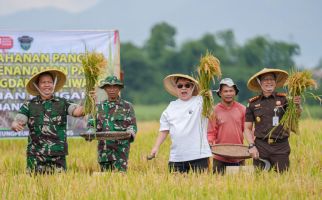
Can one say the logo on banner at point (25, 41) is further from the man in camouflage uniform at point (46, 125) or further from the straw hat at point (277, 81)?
the straw hat at point (277, 81)

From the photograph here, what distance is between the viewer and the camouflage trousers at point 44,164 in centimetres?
861

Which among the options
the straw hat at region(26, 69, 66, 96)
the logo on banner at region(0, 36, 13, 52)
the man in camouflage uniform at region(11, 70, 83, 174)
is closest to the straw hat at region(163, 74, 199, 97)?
the man in camouflage uniform at region(11, 70, 83, 174)

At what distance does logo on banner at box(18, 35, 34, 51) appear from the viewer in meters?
13.7

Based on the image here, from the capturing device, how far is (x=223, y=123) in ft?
28.7

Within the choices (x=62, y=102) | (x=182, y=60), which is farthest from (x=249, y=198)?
(x=182, y=60)

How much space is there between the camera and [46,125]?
8562 millimetres

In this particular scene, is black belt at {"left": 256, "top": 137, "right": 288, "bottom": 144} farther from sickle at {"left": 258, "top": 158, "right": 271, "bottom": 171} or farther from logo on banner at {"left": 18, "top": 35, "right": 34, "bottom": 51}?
logo on banner at {"left": 18, "top": 35, "right": 34, "bottom": 51}

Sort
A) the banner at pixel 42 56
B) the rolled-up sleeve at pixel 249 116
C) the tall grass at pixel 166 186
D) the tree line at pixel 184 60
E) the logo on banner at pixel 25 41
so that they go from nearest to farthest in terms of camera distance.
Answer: the tall grass at pixel 166 186 → the rolled-up sleeve at pixel 249 116 → the banner at pixel 42 56 → the logo on banner at pixel 25 41 → the tree line at pixel 184 60

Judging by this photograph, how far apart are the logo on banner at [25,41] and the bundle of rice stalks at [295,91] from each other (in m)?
6.44

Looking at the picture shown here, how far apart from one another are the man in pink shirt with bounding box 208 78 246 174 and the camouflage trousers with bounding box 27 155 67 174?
166cm

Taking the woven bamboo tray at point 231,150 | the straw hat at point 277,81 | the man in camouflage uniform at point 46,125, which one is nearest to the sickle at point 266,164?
the woven bamboo tray at point 231,150

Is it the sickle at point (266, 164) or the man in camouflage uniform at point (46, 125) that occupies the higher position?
the man in camouflage uniform at point (46, 125)

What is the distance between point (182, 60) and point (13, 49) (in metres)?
58.6

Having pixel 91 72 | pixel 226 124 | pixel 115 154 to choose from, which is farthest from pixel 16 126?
pixel 226 124
